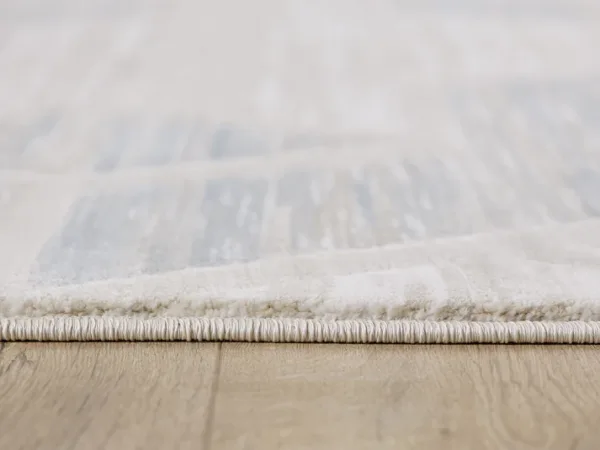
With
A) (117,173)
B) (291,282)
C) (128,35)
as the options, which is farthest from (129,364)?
(128,35)

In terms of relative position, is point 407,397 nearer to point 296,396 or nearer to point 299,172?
point 296,396

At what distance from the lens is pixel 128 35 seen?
119cm

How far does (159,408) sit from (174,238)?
0.20m

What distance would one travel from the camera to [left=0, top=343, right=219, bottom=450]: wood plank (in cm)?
51

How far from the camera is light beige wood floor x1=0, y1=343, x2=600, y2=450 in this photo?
0.52 metres

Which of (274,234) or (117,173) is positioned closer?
(274,234)

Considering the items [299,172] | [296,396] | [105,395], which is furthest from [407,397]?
[299,172]

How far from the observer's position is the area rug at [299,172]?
0.62 metres

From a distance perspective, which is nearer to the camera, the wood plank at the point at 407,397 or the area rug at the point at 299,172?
the wood plank at the point at 407,397

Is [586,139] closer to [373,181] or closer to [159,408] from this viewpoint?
[373,181]

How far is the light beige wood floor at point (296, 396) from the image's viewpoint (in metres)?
0.52

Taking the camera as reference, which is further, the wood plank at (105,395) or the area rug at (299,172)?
the area rug at (299,172)

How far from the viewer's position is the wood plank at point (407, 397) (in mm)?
517

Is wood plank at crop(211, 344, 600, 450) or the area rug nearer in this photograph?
wood plank at crop(211, 344, 600, 450)
